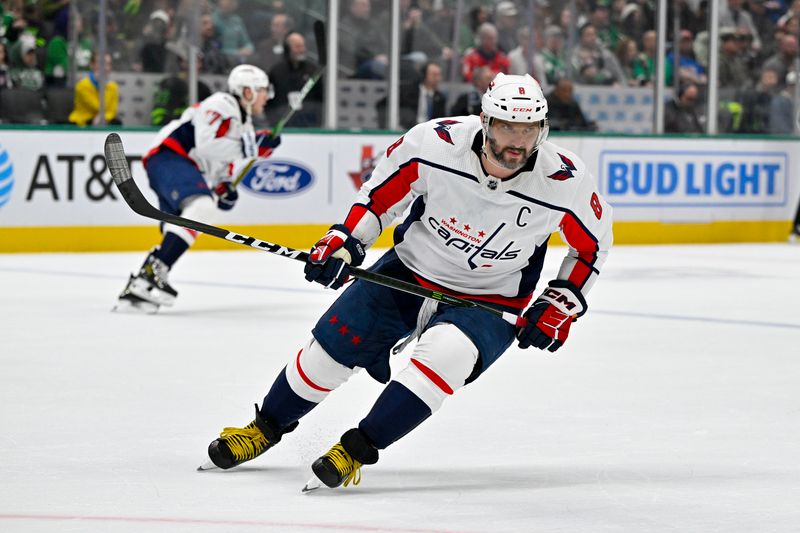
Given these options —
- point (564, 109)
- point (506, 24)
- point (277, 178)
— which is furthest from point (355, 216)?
point (564, 109)

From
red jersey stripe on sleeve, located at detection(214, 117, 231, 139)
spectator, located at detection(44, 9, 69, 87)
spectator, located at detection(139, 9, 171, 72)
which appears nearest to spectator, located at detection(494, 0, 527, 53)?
spectator, located at detection(139, 9, 171, 72)

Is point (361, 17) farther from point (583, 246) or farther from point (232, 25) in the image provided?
point (583, 246)

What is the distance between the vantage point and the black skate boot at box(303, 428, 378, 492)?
299 centimetres

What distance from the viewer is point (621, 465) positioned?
3373mm

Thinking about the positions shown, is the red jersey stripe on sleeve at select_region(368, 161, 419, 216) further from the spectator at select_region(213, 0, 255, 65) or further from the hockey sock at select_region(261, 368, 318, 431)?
the spectator at select_region(213, 0, 255, 65)

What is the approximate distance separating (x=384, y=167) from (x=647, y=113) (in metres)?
8.39

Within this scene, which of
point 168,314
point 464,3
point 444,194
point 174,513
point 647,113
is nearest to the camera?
point 174,513

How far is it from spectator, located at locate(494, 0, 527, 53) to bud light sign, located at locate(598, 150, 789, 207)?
1.07 metres

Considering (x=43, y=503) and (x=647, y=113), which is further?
(x=647, y=113)

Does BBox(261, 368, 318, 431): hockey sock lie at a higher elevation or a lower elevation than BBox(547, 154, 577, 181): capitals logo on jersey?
lower

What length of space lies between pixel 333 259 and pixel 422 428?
0.81m

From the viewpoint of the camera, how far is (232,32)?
9.90 meters

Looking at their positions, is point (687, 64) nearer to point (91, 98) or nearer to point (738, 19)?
point (738, 19)

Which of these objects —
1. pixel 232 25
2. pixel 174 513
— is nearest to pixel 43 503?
pixel 174 513
